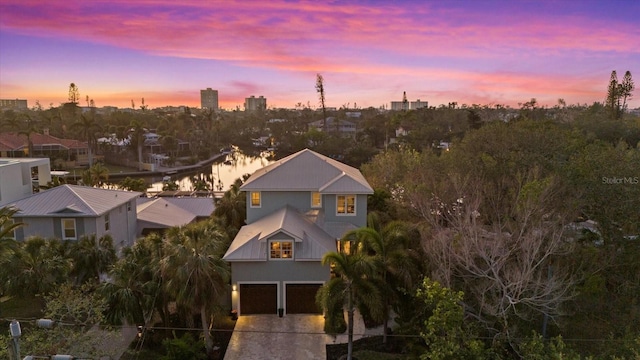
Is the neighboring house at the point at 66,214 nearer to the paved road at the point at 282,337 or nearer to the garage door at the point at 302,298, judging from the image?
the paved road at the point at 282,337

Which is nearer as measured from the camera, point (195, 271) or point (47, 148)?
point (195, 271)

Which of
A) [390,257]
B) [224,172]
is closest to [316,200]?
[390,257]

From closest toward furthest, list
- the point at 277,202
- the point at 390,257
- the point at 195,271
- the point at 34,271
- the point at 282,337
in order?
1. the point at 195,271
2. the point at 390,257
3. the point at 34,271
4. the point at 282,337
5. the point at 277,202

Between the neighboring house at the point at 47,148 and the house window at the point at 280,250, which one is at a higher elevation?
the neighboring house at the point at 47,148

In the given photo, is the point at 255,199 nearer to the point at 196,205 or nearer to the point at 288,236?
the point at 288,236

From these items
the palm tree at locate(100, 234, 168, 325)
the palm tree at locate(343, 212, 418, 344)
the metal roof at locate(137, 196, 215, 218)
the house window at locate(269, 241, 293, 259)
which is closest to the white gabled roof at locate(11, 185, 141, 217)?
the metal roof at locate(137, 196, 215, 218)

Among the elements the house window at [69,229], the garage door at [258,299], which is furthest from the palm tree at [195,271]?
the house window at [69,229]
